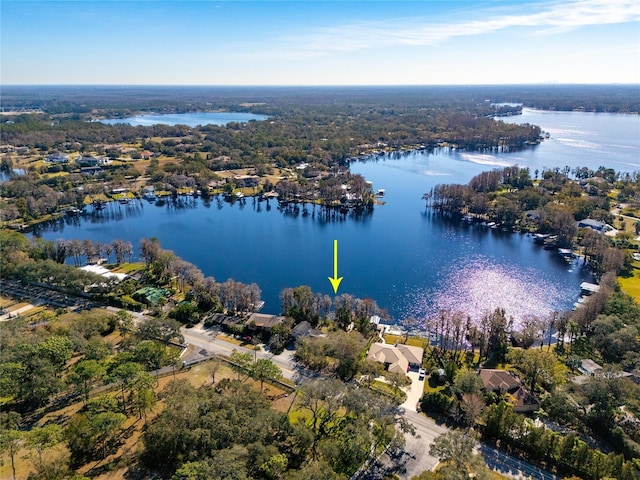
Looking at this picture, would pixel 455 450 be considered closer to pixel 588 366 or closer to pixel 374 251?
pixel 588 366

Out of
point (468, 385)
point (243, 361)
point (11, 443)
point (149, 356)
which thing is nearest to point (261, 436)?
Result: point (243, 361)

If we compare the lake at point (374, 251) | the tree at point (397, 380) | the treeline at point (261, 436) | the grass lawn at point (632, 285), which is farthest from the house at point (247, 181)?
the treeline at point (261, 436)

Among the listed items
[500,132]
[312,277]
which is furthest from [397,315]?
[500,132]

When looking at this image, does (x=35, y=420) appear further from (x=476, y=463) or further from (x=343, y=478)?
(x=476, y=463)

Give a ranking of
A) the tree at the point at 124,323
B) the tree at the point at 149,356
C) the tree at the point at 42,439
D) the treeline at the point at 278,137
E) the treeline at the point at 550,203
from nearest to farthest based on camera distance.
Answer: the tree at the point at 42,439, the tree at the point at 149,356, the tree at the point at 124,323, the treeline at the point at 550,203, the treeline at the point at 278,137

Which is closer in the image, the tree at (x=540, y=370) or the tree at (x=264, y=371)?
the tree at (x=264, y=371)

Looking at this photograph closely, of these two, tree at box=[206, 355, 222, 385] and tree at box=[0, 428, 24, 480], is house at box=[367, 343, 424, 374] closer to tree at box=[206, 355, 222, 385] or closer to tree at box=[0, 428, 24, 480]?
tree at box=[206, 355, 222, 385]

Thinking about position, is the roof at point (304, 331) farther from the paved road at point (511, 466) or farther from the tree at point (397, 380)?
the paved road at point (511, 466)
